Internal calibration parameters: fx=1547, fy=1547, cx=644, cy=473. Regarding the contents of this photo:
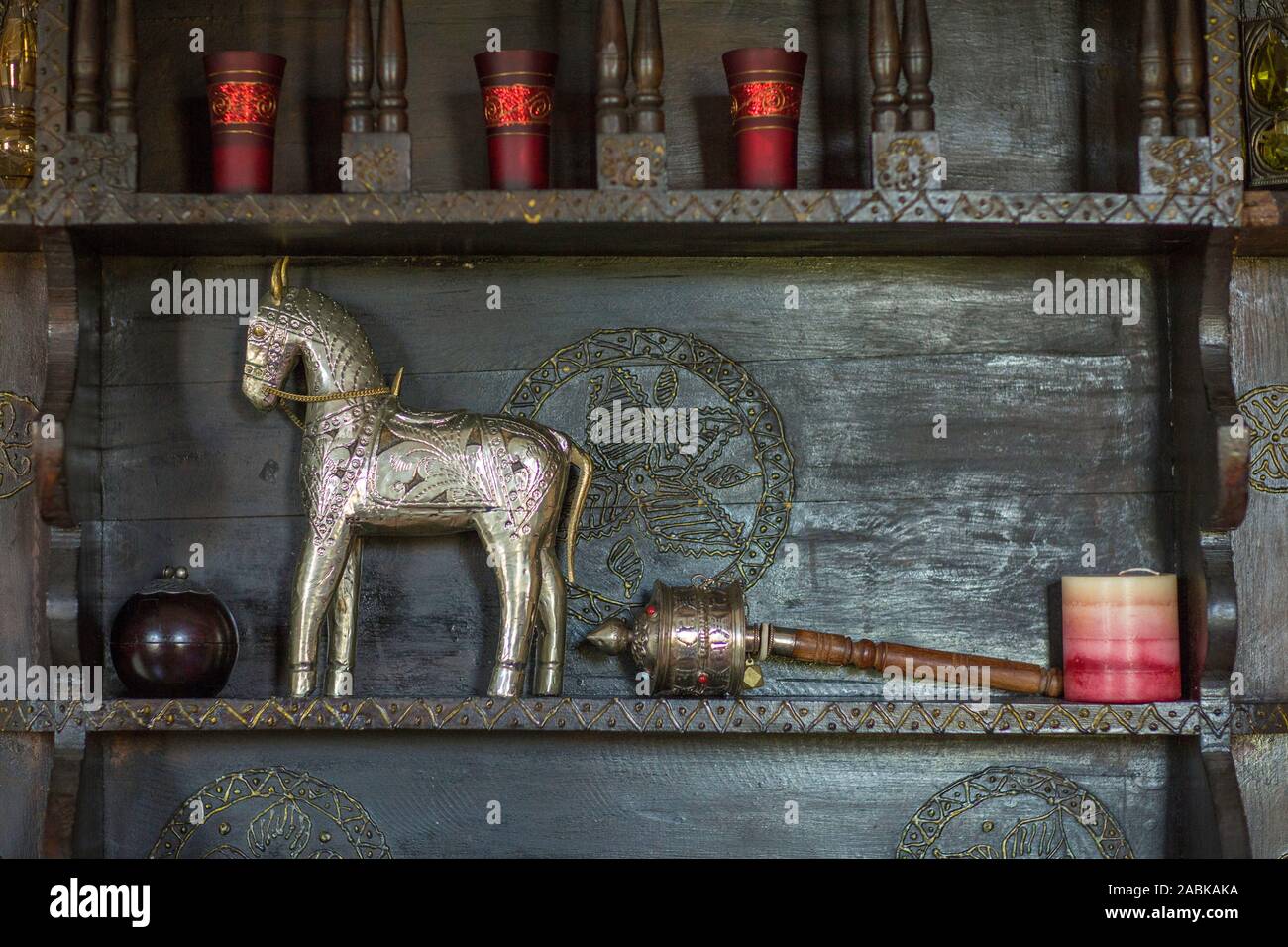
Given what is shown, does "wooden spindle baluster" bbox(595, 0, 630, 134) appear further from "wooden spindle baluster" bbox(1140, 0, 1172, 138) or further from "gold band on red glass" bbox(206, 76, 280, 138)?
"wooden spindle baluster" bbox(1140, 0, 1172, 138)

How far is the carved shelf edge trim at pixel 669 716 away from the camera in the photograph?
1.96m

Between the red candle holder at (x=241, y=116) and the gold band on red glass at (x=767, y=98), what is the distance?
2.03 feet

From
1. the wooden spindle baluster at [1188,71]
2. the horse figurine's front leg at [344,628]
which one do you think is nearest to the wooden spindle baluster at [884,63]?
the wooden spindle baluster at [1188,71]

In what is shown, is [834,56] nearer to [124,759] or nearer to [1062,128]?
[1062,128]

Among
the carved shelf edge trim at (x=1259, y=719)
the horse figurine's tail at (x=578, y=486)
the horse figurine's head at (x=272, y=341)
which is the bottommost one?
the carved shelf edge trim at (x=1259, y=719)

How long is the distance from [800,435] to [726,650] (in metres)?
0.38

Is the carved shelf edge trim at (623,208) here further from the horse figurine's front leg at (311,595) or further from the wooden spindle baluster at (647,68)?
the horse figurine's front leg at (311,595)

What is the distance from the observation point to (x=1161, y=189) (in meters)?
1.96

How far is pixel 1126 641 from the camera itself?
2.00m

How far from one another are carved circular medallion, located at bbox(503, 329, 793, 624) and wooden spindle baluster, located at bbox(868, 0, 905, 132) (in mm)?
427

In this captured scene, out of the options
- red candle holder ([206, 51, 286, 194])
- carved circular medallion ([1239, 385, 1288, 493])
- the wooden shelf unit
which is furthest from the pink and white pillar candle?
red candle holder ([206, 51, 286, 194])

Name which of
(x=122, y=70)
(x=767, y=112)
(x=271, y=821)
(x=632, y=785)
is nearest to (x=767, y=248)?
(x=767, y=112)
